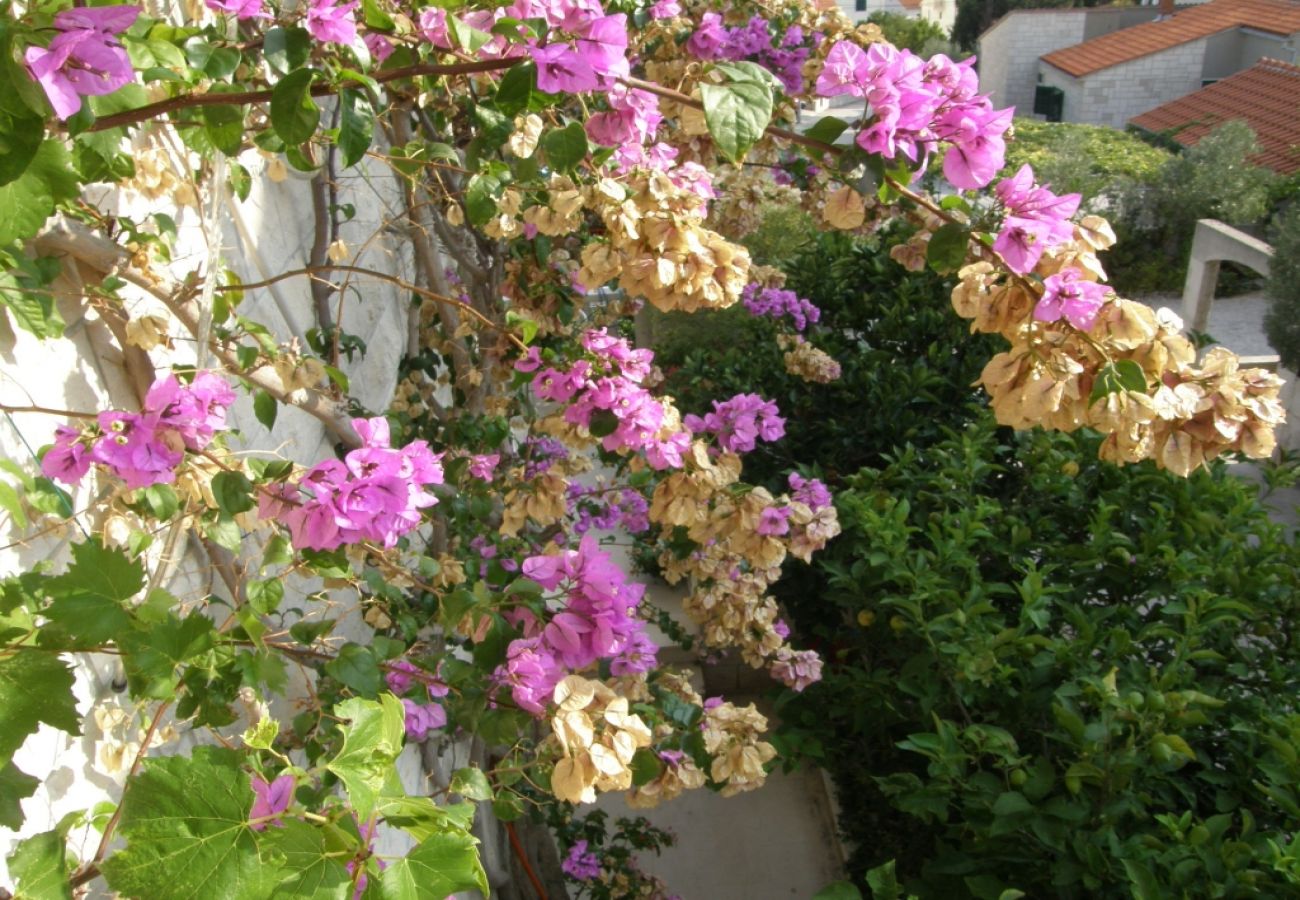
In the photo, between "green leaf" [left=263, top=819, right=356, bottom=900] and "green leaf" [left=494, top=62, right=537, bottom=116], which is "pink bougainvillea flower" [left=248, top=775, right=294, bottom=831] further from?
"green leaf" [left=494, top=62, right=537, bottom=116]

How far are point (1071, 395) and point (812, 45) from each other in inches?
96.0

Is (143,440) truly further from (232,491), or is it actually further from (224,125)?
(224,125)

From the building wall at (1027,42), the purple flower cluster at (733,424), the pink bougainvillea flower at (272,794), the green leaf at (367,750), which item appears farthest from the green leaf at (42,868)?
the building wall at (1027,42)

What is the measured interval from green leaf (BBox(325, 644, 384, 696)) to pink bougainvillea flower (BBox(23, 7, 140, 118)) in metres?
0.70

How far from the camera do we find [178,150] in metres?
1.53

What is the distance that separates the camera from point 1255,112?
1438 centimetres

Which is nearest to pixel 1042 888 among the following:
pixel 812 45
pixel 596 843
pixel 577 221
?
pixel 596 843

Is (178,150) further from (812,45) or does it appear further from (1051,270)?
(812,45)

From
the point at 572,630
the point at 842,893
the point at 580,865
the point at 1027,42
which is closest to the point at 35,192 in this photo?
the point at 572,630

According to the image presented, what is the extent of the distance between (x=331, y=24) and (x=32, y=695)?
682 millimetres

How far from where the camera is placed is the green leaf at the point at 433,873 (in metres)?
0.60

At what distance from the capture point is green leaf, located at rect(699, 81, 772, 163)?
0.82 metres

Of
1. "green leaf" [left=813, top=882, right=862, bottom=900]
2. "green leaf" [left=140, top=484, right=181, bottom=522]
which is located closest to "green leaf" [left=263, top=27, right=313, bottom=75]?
"green leaf" [left=140, top=484, right=181, bottom=522]

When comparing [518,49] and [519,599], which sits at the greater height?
[518,49]
